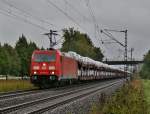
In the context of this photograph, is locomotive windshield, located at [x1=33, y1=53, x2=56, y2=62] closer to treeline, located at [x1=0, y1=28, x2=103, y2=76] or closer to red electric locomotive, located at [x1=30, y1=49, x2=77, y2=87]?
red electric locomotive, located at [x1=30, y1=49, x2=77, y2=87]

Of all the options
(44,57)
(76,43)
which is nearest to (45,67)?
(44,57)

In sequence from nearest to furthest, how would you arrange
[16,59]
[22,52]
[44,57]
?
[44,57]
[16,59]
[22,52]

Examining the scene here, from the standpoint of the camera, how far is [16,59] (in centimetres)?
10975

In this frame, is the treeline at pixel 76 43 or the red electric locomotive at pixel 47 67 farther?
the treeline at pixel 76 43

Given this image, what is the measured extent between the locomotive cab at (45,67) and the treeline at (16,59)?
51378 millimetres

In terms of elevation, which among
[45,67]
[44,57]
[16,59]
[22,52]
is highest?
[22,52]

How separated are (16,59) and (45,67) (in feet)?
231

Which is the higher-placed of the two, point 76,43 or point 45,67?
point 76,43

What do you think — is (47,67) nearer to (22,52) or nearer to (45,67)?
(45,67)

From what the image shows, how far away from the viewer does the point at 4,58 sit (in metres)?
102

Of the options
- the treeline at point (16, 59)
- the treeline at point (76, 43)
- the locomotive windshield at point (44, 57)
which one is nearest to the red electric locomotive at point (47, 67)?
the locomotive windshield at point (44, 57)

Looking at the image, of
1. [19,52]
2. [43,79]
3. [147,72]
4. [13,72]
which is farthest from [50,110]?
[19,52]

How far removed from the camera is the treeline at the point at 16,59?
101562 mm

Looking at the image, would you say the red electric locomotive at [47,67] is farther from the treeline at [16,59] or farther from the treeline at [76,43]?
the treeline at [76,43]
